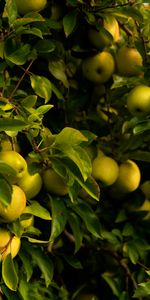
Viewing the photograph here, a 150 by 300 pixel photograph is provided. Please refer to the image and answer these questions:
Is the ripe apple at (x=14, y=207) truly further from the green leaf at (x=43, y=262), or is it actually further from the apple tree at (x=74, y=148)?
the green leaf at (x=43, y=262)

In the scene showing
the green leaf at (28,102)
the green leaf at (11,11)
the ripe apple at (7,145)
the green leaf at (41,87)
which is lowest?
the ripe apple at (7,145)

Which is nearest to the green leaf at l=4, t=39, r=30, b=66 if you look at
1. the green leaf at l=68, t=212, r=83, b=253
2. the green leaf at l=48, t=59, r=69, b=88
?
the green leaf at l=48, t=59, r=69, b=88

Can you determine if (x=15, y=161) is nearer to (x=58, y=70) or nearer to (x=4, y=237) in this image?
(x=4, y=237)

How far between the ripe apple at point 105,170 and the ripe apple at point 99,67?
0.93ft

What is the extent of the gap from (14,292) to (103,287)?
2.28 feet

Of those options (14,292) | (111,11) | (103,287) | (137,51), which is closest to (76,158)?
(14,292)

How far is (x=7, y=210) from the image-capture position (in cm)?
154

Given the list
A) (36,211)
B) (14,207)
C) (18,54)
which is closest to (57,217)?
(36,211)

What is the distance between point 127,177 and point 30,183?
0.48 metres

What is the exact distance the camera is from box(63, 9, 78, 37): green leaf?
1.89m

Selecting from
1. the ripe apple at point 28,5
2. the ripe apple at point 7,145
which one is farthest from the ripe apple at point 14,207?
the ripe apple at point 28,5

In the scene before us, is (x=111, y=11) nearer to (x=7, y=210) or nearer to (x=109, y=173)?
(x=109, y=173)

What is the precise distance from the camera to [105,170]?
198cm

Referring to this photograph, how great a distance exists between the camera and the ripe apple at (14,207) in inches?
60.7
